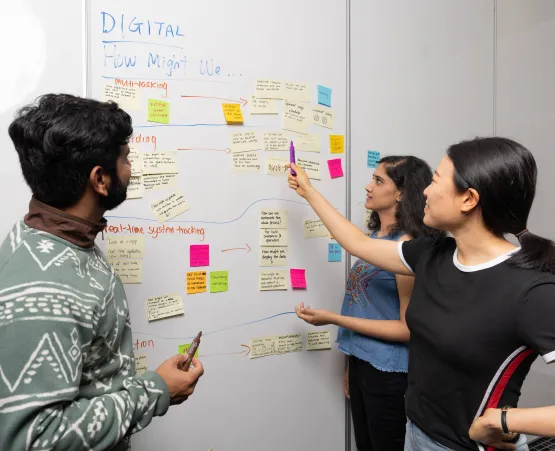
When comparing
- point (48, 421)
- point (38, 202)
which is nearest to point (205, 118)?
point (38, 202)

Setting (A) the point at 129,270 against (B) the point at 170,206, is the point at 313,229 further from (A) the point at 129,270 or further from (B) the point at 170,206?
(A) the point at 129,270

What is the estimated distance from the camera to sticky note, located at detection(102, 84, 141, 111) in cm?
142

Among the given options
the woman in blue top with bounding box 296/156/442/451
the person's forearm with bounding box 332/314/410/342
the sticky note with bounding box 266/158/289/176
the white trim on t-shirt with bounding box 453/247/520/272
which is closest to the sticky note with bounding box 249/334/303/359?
the woman in blue top with bounding box 296/156/442/451

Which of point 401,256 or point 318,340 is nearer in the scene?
point 401,256

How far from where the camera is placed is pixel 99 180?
37.1 inches

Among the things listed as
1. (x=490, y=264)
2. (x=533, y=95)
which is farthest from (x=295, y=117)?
(x=533, y=95)

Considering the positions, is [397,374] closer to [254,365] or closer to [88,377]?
[254,365]

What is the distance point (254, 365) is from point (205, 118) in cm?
94

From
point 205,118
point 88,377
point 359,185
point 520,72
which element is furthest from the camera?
point 520,72

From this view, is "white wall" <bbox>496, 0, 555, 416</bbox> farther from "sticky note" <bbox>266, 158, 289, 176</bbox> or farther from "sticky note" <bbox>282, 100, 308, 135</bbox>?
"sticky note" <bbox>266, 158, 289, 176</bbox>

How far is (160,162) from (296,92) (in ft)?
2.05

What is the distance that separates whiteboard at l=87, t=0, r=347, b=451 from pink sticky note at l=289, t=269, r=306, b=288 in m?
0.03

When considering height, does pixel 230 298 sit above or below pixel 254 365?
above

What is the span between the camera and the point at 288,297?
1.79 meters
